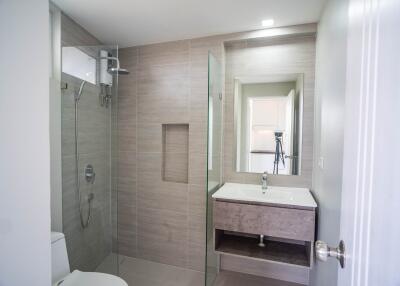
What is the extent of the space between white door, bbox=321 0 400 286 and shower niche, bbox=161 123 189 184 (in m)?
2.03

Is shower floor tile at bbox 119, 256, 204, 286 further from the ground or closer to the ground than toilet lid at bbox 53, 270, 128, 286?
closer to the ground

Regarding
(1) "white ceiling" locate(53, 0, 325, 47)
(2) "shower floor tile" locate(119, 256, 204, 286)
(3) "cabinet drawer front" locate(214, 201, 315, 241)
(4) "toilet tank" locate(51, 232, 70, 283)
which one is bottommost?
(2) "shower floor tile" locate(119, 256, 204, 286)

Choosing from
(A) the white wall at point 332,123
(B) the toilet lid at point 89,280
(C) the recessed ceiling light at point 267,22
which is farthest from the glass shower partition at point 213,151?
(A) the white wall at point 332,123

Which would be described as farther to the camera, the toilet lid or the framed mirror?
the framed mirror

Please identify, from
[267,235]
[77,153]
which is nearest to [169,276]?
[267,235]

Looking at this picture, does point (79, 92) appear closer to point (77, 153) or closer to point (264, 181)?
point (77, 153)

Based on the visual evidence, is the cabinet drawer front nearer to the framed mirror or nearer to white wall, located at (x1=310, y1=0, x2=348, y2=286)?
white wall, located at (x1=310, y1=0, x2=348, y2=286)

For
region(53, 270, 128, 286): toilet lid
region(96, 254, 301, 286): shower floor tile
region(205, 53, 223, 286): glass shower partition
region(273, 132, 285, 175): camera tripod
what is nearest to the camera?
region(53, 270, 128, 286): toilet lid

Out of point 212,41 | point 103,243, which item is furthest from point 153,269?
point 212,41

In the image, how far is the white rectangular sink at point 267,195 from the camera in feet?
6.05

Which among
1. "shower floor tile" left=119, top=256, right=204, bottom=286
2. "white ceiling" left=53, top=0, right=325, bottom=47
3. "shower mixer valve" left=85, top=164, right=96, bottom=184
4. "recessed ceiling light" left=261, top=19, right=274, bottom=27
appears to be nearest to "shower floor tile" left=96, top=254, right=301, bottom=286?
"shower floor tile" left=119, top=256, right=204, bottom=286

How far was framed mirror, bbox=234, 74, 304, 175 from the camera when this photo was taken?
2.27m

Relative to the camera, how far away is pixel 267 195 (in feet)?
7.14

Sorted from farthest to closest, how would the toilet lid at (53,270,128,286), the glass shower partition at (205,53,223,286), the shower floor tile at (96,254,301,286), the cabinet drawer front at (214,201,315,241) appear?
the shower floor tile at (96,254,301,286), the glass shower partition at (205,53,223,286), the cabinet drawer front at (214,201,315,241), the toilet lid at (53,270,128,286)
